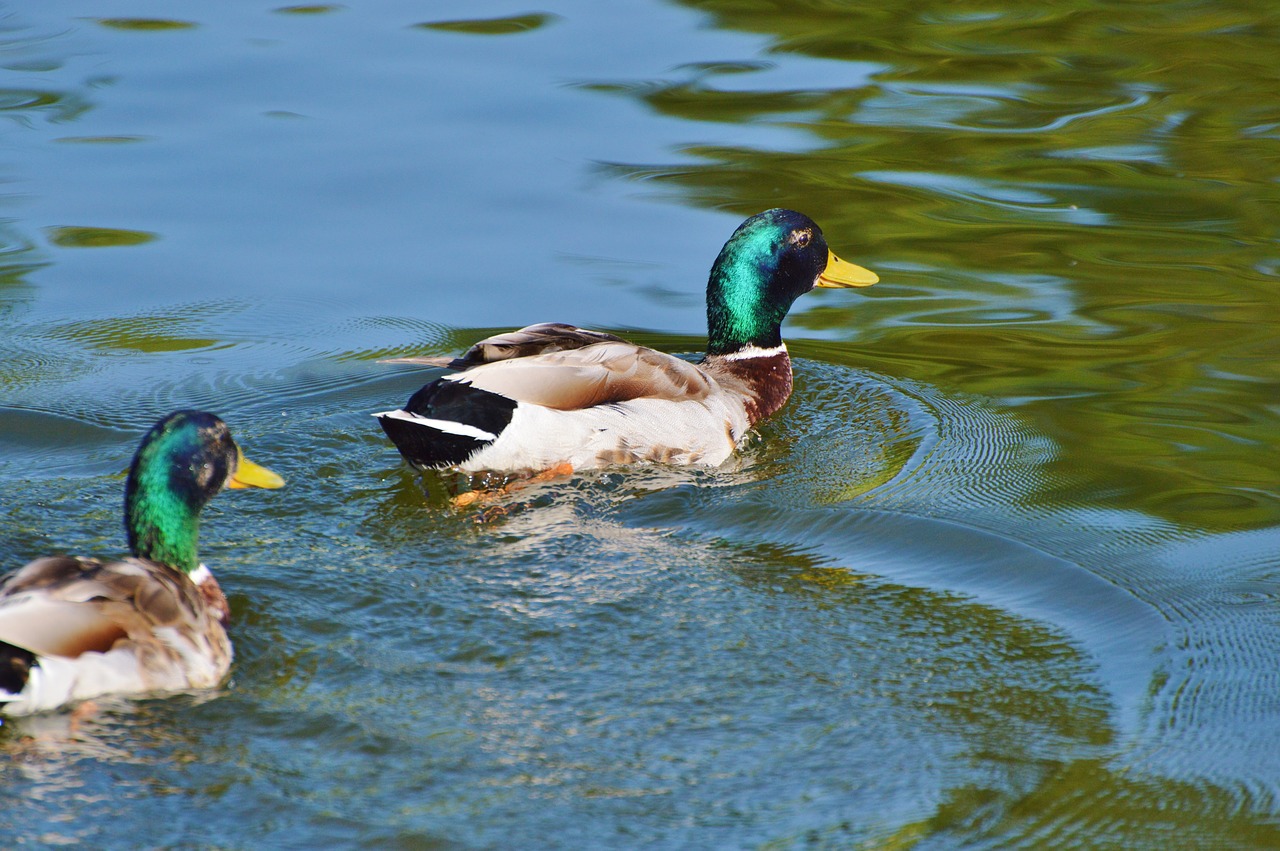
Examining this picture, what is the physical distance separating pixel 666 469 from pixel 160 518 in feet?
7.56

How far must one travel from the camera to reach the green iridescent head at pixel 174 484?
480 centimetres

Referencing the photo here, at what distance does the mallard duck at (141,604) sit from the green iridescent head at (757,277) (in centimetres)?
309

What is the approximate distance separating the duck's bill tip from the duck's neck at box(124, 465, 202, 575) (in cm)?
18

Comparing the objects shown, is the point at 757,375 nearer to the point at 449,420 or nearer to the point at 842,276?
the point at 842,276

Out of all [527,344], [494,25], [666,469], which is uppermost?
[494,25]

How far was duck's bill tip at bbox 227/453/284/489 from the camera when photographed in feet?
16.5

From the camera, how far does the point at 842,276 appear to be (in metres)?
7.92

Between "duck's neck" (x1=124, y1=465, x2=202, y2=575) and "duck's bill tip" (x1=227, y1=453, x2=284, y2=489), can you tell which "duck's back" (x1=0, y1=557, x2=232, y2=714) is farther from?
"duck's bill tip" (x1=227, y1=453, x2=284, y2=489)

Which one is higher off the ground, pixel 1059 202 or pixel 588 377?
pixel 1059 202

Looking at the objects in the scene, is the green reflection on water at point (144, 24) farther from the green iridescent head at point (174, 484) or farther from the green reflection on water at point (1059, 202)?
the green iridescent head at point (174, 484)

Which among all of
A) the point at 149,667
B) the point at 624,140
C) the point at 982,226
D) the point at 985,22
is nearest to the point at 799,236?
the point at 982,226

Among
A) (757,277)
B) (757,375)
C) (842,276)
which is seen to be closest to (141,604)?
(757,375)

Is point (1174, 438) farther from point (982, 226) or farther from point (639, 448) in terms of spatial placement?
point (982, 226)

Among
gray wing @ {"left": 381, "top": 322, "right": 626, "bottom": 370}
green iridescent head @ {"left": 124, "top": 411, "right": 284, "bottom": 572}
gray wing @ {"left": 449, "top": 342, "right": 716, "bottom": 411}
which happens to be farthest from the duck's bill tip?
gray wing @ {"left": 381, "top": 322, "right": 626, "bottom": 370}
